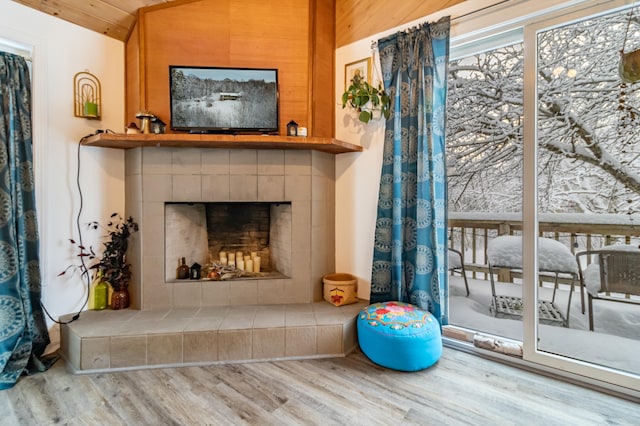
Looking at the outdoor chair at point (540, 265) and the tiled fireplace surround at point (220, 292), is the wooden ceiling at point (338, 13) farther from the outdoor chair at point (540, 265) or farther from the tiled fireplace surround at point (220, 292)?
the outdoor chair at point (540, 265)

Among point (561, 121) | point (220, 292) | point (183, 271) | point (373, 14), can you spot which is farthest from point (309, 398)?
point (373, 14)

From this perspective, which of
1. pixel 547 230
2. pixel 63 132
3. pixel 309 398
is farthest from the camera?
pixel 63 132

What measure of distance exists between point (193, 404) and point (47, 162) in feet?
6.23

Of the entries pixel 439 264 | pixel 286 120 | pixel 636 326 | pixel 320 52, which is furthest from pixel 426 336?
pixel 320 52

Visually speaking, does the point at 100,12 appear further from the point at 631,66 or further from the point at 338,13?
the point at 631,66

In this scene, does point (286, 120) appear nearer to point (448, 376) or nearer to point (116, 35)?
point (116, 35)

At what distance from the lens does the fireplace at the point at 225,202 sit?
2.18m

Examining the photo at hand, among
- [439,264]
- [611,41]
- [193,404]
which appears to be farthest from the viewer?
[439,264]

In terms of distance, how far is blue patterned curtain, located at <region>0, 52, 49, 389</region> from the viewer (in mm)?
1728

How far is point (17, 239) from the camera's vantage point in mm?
1796

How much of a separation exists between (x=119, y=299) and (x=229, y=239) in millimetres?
929

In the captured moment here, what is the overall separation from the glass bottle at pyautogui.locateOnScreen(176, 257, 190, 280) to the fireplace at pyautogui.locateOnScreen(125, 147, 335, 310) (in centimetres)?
5

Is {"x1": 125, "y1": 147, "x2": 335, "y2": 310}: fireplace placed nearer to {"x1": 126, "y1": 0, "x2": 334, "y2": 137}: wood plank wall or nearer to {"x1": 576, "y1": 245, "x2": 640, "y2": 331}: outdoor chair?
{"x1": 126, "y1": 0, "x2": 334, "y2": 137}: wood plank wall

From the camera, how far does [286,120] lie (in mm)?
2266
